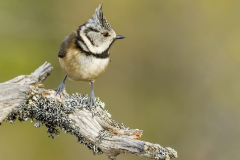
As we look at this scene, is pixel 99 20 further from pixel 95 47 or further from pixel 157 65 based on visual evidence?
pixel 157 65

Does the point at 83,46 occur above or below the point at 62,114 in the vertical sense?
above

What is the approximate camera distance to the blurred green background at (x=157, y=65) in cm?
521

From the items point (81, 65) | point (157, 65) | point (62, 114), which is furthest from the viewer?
point (157, 65)

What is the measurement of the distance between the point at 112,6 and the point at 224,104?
2.63 m

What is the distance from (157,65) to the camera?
18.1ft

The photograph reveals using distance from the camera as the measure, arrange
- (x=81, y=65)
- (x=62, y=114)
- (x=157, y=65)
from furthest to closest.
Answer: (x=157, y=65), (x=81, y=65), (x=62, y=114)

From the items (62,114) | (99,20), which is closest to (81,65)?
(99,20)

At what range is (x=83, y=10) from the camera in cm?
566

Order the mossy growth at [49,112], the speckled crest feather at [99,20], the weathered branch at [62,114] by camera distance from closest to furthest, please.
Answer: the weathered branch at [62,114], the mossy growth at [49,112], the speckled crest feather at [99,20]

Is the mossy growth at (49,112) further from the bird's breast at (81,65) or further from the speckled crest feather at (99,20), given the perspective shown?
the speckled crest feather at (99,20)

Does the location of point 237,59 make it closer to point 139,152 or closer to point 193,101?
point 193,101

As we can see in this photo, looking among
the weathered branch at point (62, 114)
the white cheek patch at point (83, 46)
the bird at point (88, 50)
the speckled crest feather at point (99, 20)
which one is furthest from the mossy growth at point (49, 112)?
the speckled crest feather at point (99, 20)

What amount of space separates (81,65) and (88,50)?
199mm

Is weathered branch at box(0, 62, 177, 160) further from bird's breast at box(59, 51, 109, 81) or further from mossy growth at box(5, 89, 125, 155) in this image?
bird's breast at box(59, 51, 109, 81)
